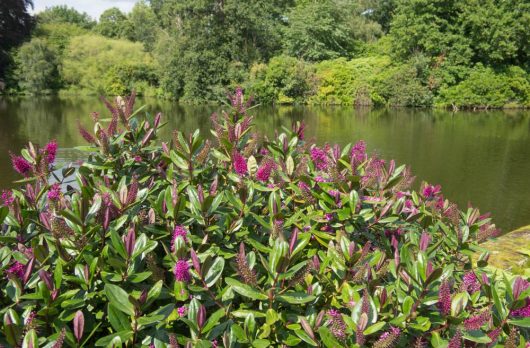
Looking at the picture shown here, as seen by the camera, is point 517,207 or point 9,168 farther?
point 9,168

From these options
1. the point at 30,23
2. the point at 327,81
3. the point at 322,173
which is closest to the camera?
the point at 322,173

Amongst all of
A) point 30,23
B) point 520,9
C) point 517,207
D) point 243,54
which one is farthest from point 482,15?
point 30,23

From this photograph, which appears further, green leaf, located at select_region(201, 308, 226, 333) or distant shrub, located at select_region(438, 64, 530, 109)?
distant shrub, located at select_region(438, 64, 530, 109)

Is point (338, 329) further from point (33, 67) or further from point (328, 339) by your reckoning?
point (33, 67)

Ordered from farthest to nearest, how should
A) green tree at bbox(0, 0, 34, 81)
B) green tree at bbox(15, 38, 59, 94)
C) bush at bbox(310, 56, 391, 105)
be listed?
green tree at bbox(0, 0, 34, 81), green tree at bbox(15, 38, 59, 94), bush at bbox(310, 56, 391, 105)

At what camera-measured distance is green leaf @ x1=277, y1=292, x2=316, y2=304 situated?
105cm

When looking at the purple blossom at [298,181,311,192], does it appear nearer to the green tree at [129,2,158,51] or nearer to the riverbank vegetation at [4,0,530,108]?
the riverbank vegetation at [4,0,530,108]

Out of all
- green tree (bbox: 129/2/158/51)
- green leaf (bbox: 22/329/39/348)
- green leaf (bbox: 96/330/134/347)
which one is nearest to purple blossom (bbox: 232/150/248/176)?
green leaf (bbox: 96/330/134/347)

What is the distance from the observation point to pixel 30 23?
39.4 metres

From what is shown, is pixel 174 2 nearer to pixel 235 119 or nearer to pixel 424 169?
pixel 424 169

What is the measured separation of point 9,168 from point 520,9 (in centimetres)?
2647

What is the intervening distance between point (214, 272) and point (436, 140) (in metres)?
15.1

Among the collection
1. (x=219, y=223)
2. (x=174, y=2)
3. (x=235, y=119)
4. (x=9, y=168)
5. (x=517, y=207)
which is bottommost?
(x=517, y=207)

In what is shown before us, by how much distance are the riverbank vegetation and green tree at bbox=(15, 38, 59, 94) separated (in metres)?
0.08
